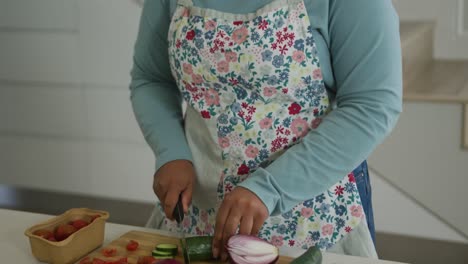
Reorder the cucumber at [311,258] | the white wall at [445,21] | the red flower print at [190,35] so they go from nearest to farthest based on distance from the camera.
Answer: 1. the cucumber at [311,258]
2. the red flower print at [190,35]
3. the white wall at [445,21]

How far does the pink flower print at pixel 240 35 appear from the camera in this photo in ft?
3.47

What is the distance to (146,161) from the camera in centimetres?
292

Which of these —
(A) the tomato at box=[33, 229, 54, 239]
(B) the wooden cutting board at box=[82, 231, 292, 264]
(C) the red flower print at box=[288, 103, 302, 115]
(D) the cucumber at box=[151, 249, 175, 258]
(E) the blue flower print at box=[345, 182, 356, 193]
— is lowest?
(B) the wooden cutting board at box=[82, 231, 292, 264]

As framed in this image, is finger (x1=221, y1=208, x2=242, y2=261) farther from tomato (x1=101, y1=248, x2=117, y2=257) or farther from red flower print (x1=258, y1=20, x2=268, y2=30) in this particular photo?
red flower print (x1=258, y1=20, x2=268, y2=30)

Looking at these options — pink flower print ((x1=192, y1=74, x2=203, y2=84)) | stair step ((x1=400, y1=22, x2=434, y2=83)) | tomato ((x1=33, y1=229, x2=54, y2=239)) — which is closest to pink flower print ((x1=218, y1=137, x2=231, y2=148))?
pink flower print ((x1=192, y1=74, x2=203, y2=84))

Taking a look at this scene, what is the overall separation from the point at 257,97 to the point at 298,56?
0.10 metres

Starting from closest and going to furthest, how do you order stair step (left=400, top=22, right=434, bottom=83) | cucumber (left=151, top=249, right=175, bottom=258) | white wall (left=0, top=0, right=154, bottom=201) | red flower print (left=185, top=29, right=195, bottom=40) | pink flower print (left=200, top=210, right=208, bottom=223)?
cucumber (left=151, top=249, right=175, bottom=258) → red flower print (left=185, top=29, right=195, bottom=40) → pink flower print (left=200, top=210, right=208, bottom=223) → stair step (left=400, top=22, right=434, bottom=83) → white wall (left=0, top=0, right=154, bottom=201)

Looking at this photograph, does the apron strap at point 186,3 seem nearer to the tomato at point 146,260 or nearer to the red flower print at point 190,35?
the red flower print at point 190,35

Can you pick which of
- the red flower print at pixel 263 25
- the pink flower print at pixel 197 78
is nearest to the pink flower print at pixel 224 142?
the pink flower print at pixel 197 78

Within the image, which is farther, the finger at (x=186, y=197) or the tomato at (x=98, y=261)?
the finger at (x=186, y=197)

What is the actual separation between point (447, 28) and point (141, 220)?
168 centimetres

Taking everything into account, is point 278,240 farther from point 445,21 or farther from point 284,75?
point 445,21

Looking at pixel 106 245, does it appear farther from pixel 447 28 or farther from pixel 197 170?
pixel 447 28

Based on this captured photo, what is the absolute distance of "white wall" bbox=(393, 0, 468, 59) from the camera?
3123 millimetres
